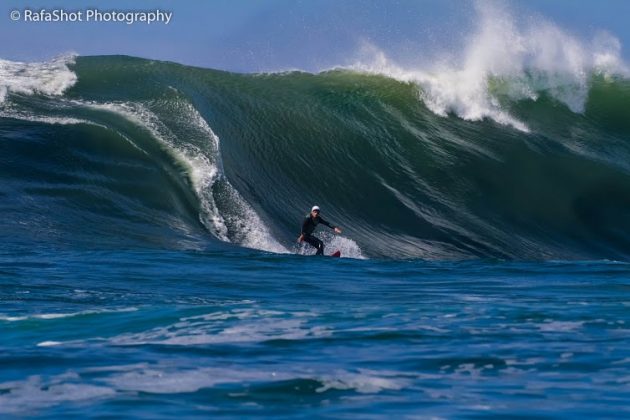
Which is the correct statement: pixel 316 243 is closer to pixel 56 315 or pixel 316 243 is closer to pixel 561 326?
pixel 56 315

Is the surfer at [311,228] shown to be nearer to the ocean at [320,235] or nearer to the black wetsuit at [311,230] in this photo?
the black wetsuit at [311,230]

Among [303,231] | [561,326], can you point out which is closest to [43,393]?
[561,326]

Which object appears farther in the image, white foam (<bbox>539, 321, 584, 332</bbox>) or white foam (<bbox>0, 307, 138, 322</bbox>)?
white foam (<bbox>0, 307, 138, 322</bbox>)

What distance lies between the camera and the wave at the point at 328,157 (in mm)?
17734

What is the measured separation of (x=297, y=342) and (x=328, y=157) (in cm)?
1422

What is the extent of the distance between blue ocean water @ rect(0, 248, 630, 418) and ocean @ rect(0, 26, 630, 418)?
0.03 m

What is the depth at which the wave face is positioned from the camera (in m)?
17.7

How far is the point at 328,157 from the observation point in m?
22.3

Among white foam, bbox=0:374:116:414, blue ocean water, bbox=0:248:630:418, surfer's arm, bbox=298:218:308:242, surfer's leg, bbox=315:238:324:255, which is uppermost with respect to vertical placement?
surfer's arm, bbox=298:218:308:242

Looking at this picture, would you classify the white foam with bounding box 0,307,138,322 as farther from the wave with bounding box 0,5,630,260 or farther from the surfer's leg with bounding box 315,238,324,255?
the surfer's leg with bounding box 315,238,324,255

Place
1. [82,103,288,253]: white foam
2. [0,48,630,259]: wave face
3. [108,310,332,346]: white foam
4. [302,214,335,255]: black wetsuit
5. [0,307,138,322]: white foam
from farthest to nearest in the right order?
[302,214,335,255]: black wetsuit, [0,48,630,259]: wave face, [82,103,288,253]: white foam, [0,307,138,322]: white foam, [108,310,332,346]: white foam

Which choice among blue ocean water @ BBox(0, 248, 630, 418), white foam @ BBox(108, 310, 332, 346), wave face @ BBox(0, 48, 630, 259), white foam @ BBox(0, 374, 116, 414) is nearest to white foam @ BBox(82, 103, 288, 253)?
wave face @ BBox(0, 48, 630, 259)

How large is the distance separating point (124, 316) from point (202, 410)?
11.3 feet

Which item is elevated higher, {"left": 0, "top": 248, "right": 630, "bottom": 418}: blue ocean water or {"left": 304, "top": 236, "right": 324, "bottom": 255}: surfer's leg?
{"left": 304, "top": 236, "right": 324, "bottom": 255}: surfer's leg
